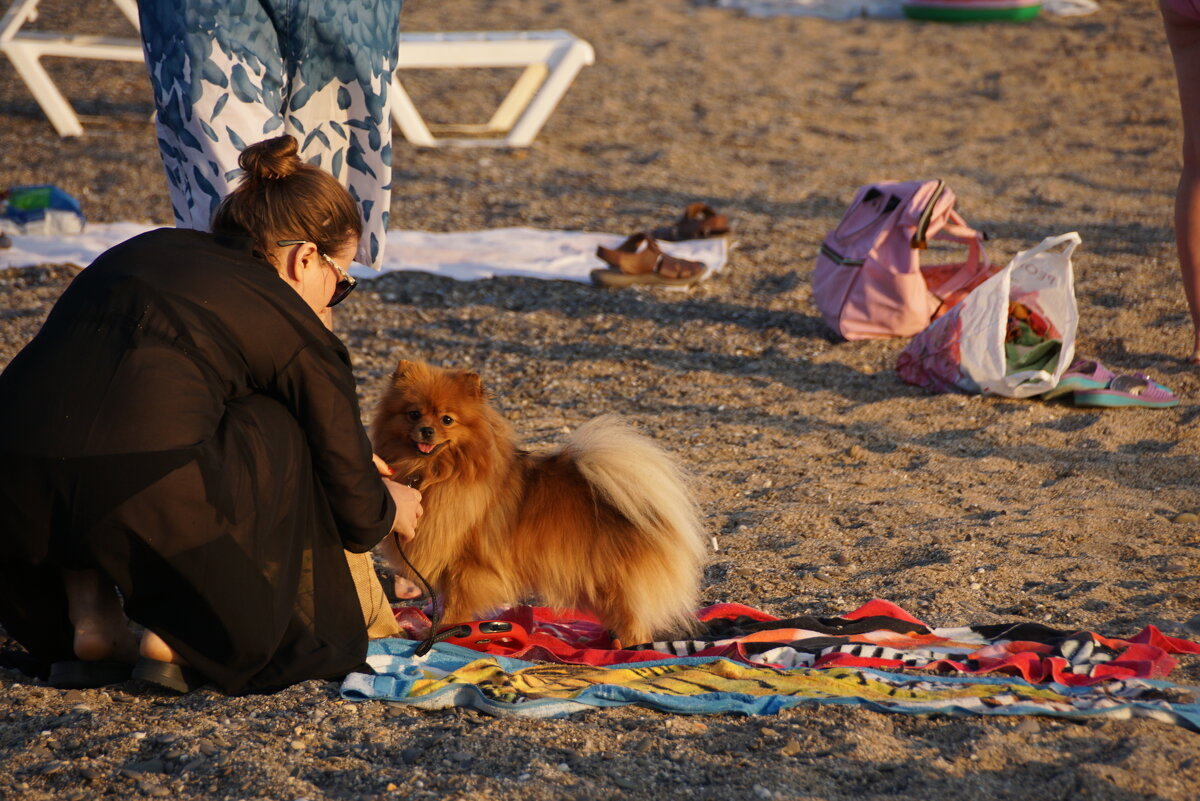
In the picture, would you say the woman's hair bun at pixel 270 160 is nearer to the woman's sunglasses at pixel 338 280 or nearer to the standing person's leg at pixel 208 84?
the woman's sunglasses at pixel 338 280

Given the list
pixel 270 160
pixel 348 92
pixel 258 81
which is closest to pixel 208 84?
pixel 258 81

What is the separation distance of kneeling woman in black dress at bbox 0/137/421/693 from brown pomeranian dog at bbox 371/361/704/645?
0.40m

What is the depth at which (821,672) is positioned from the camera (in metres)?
2.61

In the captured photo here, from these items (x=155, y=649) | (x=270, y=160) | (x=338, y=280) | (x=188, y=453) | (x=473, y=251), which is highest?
(x=270, y=160)

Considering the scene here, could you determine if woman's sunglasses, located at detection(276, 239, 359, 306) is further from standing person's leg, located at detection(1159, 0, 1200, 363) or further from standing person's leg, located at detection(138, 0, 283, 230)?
standing person's leg, located at detection(1159, 0, 1200, 363)

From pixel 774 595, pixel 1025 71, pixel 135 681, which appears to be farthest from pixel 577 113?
pixel 135 681

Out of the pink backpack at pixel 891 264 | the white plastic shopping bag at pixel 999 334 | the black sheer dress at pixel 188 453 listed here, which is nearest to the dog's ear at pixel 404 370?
the black sheer dress at pixel 188 453

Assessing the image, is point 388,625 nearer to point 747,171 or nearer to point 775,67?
point 747,171

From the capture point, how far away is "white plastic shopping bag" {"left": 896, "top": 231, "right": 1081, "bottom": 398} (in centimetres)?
452

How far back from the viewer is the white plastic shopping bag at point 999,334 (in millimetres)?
4520

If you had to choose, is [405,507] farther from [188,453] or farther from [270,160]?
[270,160]

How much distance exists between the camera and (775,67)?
11.5 meters

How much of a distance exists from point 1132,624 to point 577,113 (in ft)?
25.8

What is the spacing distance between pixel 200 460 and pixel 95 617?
537 mm
